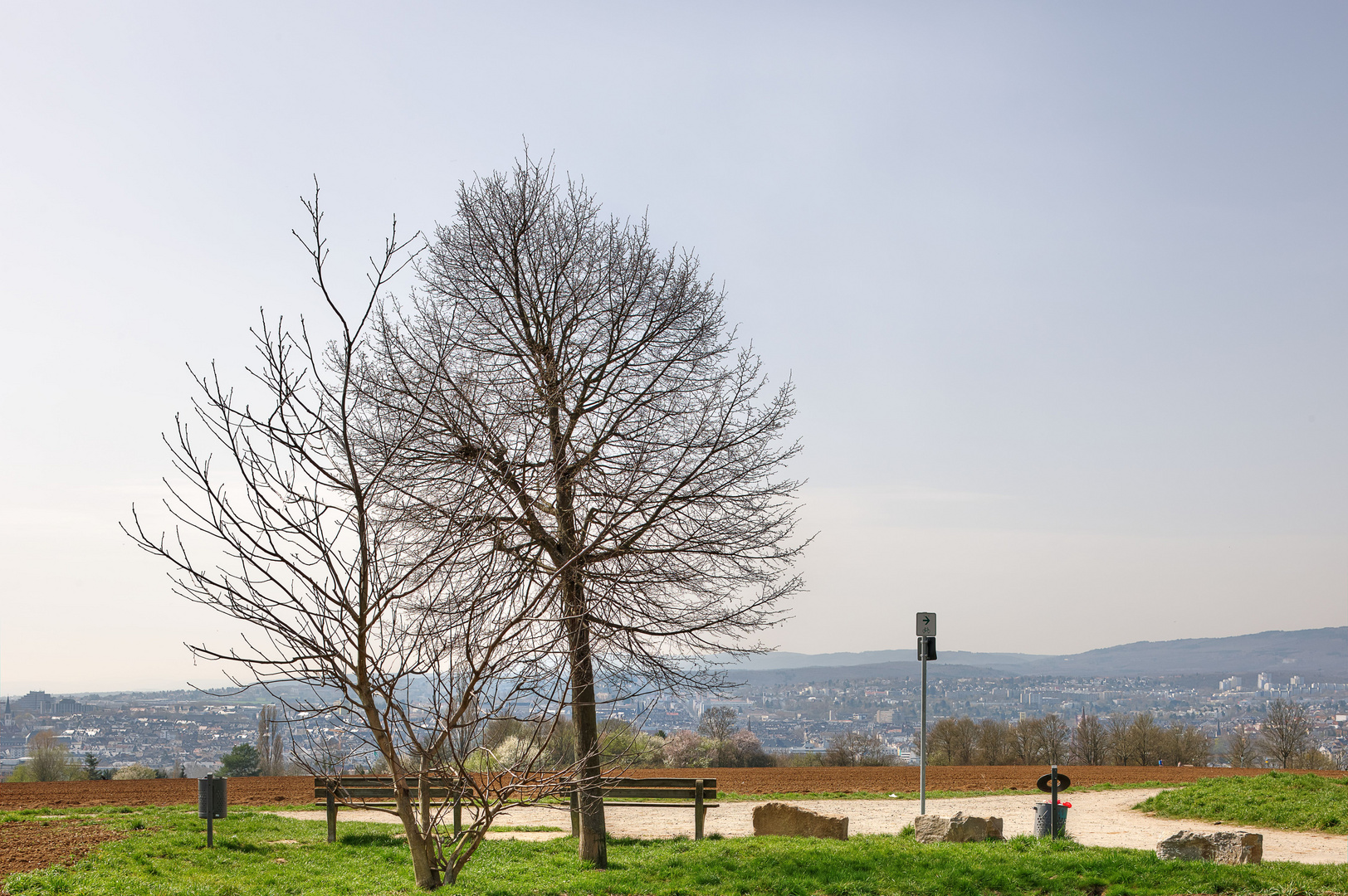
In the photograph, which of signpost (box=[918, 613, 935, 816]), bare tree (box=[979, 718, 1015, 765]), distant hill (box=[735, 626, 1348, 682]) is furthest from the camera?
distant hill (box=[735, 626, 1348, 682])

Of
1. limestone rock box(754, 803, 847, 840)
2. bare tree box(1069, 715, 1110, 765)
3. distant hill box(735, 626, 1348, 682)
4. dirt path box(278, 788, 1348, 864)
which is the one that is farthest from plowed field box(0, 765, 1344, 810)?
distant hill box(735, 626, 1348, 682)

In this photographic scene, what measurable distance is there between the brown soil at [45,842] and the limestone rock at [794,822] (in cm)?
827

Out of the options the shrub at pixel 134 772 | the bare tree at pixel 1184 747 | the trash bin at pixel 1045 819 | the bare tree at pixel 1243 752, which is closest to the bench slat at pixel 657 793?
the trash bin at pixel 1045 819

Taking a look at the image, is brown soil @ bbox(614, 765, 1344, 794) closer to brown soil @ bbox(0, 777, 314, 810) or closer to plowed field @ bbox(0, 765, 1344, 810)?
plowed field @ bbox(0, 765, 1344, 810)

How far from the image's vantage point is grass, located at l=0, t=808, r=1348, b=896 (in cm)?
823

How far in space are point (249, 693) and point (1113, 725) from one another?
35.2 meters

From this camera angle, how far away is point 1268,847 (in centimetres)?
1126

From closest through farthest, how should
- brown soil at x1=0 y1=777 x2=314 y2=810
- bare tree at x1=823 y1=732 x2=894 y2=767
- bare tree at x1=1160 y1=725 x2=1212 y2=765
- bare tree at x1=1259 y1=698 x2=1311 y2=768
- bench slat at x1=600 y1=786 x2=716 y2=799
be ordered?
bench slat at x1=600 y1=786 x2=716 y2=799 < brown soil at x1=0 y1=777 x2=314 y2=810 < bare tree at x1=1259 y1=698 x2=1311 y2=768 < bare tree at x1=1160 y1=725 x2=1212 y2=765 < bare tree at x1=823 y1=732 x2=894 y2=767

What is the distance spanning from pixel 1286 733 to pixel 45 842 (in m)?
33.7

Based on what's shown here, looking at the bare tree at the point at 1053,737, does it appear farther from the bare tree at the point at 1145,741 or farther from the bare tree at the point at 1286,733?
the bare tree at the point at 1286,733

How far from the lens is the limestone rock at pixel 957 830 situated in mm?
11195

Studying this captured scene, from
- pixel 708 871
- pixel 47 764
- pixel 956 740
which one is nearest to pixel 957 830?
pixel 708 871

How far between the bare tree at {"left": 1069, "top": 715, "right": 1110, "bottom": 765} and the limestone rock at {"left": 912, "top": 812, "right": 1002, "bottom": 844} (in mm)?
24572

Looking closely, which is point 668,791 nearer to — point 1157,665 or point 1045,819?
point 1045,819
